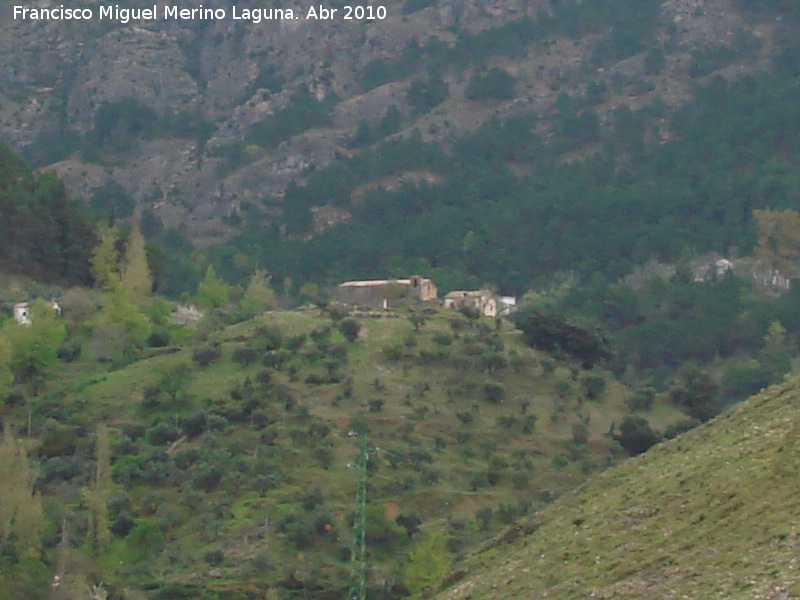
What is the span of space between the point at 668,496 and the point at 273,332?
34532 millimetres

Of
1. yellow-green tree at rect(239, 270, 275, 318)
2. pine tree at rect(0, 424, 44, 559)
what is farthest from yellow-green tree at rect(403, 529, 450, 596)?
yellow-green tree at rect(239, 270, 275, 318)

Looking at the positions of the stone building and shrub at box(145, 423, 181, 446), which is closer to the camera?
shrub at box(145, 423, 181, 446)

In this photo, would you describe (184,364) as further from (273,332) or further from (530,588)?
(530,588)

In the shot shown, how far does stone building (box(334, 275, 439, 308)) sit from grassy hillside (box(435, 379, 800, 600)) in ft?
127

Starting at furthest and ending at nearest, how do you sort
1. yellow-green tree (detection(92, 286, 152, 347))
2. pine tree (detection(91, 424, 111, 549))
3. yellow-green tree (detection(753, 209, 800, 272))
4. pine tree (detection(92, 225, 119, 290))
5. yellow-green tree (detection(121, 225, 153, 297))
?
yellow-green tree (detection(753, 209, 800, 272)) < pine tree (detection(92, 225, 119, 290)) < yellow-green tree (detection(121, 225, 153, 297)) < yellow-green tree (detection(92, 286, 152, 347)) < pine tree (detection(91, 424, 111, 549))

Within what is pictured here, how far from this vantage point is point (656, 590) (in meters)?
21.2

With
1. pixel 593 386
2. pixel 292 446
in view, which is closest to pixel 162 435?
pixel 292 446

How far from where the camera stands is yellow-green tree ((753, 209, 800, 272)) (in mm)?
86562

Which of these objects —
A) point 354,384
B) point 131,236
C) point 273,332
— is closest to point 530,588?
point 354,384

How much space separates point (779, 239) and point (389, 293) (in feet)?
82.8

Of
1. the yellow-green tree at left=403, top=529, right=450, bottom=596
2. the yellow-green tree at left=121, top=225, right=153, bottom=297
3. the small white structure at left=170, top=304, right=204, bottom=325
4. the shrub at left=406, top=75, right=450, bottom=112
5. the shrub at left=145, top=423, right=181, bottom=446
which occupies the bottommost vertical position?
the yellow-green tree at left=403, top=529, right=450, bottom=596

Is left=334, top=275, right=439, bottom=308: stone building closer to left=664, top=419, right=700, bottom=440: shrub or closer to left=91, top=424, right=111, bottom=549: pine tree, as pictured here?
left=664, top=419, right=700, bottom=440: shrub

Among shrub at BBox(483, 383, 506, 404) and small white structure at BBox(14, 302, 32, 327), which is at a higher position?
small white structure at BBox(14, 302, 32, 327)

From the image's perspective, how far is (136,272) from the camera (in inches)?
2788
